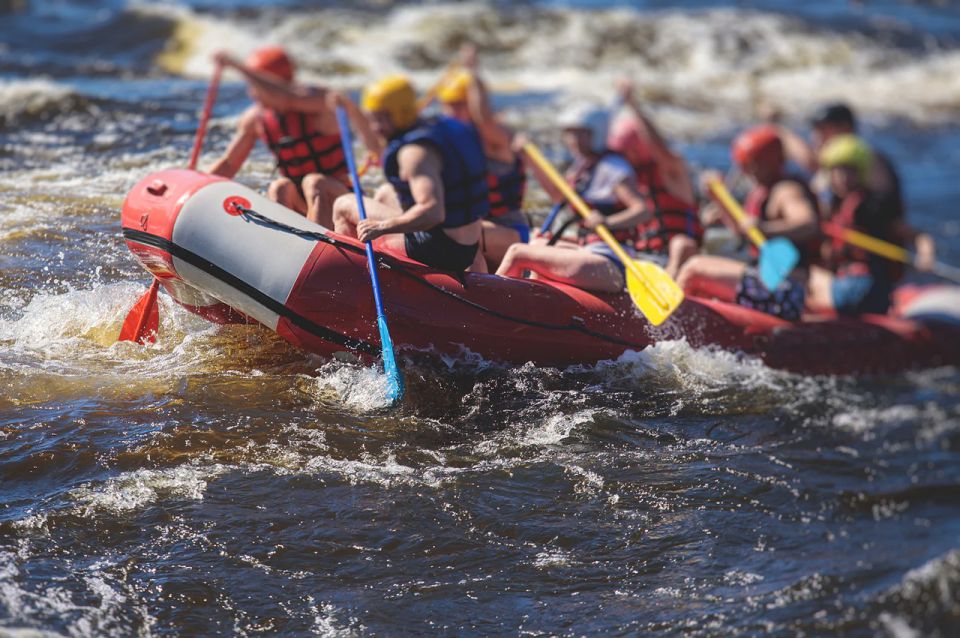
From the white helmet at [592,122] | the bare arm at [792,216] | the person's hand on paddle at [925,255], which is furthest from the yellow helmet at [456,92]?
the person's hand on paddle at [925,255]

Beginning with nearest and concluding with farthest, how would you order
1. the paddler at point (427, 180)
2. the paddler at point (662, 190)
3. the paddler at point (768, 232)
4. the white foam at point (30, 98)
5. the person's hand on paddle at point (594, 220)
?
the paddler at point (427, 180), the paddler at point (768, 232), the person's hand on paddle at point (594, 220), the paddler at point (662, 190), the white foam at point (30, 98)

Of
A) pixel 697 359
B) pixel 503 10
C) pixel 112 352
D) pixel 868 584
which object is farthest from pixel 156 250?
pixel 503 10

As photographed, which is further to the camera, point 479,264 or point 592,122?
point 592,122

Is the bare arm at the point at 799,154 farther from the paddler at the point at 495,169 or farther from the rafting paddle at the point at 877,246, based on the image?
the paddler at the point at 495,169

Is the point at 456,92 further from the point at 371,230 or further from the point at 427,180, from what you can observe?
the point at 371,230

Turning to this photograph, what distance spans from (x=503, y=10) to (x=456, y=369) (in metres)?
14.8

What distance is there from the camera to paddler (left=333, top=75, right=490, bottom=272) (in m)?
5.21

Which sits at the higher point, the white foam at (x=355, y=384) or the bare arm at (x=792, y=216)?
the bare arm at (x=792, y=216)

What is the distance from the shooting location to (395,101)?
518 centimetres

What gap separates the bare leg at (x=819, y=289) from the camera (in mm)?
6332

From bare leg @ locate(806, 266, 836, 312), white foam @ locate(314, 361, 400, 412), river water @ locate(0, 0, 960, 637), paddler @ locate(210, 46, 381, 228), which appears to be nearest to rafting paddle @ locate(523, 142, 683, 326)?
river water @ locate(0, 0, 960, 637)

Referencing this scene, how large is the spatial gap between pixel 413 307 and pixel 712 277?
2016 millimetres

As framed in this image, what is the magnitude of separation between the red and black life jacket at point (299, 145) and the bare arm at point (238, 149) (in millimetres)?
76

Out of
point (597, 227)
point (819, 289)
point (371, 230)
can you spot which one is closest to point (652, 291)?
point (597, 227)
